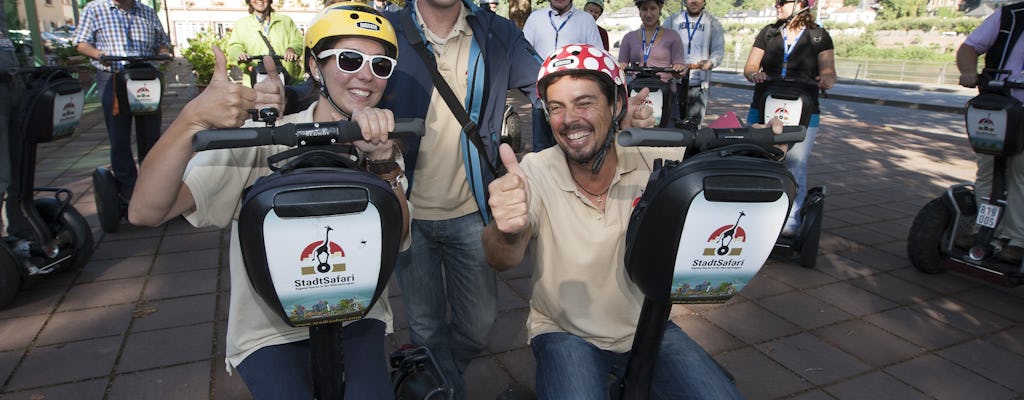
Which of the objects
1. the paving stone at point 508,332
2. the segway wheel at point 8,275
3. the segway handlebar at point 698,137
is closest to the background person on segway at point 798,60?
Result: the paving stone at point 508,332

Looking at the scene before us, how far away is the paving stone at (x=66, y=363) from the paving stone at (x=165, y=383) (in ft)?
0.54

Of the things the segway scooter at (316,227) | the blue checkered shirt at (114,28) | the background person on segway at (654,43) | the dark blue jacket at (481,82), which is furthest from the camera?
the background person on segway at (654,43)

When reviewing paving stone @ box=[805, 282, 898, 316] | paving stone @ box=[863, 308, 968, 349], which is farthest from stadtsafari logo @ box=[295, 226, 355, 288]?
paving stone @ box=[805, 282, 898, 316]

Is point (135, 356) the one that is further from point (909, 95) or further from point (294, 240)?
point (909, 95)

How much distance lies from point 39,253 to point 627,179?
12.3 feet

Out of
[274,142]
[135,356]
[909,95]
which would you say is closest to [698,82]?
[135,356]

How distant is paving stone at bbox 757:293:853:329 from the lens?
3.81m

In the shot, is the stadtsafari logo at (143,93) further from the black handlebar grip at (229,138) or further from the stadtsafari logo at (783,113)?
the stadtsafari logo at (783,113)

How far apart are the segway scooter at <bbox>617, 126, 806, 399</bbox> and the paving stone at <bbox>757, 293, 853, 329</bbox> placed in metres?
2.52

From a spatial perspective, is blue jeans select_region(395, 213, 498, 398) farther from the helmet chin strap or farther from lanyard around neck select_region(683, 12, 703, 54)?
lanyard around neck select_region(683, 12, 703, 54)

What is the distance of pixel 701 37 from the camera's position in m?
7.37

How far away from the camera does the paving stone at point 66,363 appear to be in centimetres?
300

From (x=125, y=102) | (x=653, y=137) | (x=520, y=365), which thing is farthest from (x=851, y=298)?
(x=125, y=102)

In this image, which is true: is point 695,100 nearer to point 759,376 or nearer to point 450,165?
point 759,376
